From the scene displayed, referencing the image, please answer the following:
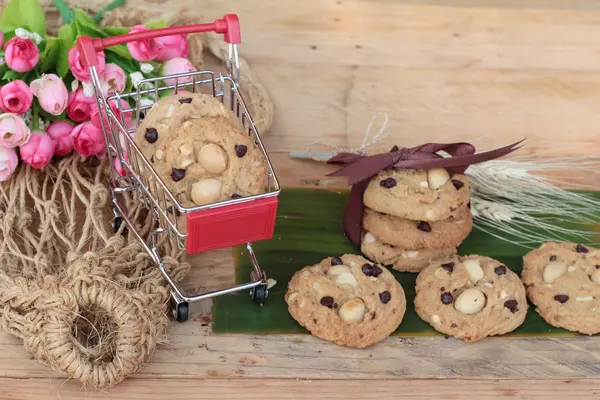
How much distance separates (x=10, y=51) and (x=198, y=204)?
0.57 meters

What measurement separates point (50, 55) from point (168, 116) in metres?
0.43

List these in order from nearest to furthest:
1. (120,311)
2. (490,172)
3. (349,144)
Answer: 1. (120,311)
2. (490,172)
3. (349,144)

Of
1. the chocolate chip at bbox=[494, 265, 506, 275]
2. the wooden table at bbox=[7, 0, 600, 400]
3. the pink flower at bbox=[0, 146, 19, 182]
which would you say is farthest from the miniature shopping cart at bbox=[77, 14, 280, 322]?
the chocolate chip at bbox=[494, 265, 506, 275]

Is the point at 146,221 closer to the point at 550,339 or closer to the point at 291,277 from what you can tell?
the point at 291,277

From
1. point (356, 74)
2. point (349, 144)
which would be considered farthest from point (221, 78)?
point (356, 74)

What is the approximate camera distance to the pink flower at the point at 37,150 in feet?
5.29

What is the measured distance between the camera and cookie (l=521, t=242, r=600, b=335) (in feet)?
4.95

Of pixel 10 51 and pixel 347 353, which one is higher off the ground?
pixel 10 51

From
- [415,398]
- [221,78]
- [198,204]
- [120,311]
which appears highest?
[221,78]

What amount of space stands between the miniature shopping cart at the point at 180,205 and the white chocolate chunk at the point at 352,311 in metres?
0.18

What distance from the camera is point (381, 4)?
7.35ft

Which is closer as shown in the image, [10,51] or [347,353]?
[347,353]

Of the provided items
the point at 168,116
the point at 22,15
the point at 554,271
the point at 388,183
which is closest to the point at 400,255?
the point at 388,183

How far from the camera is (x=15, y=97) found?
5.06ft
